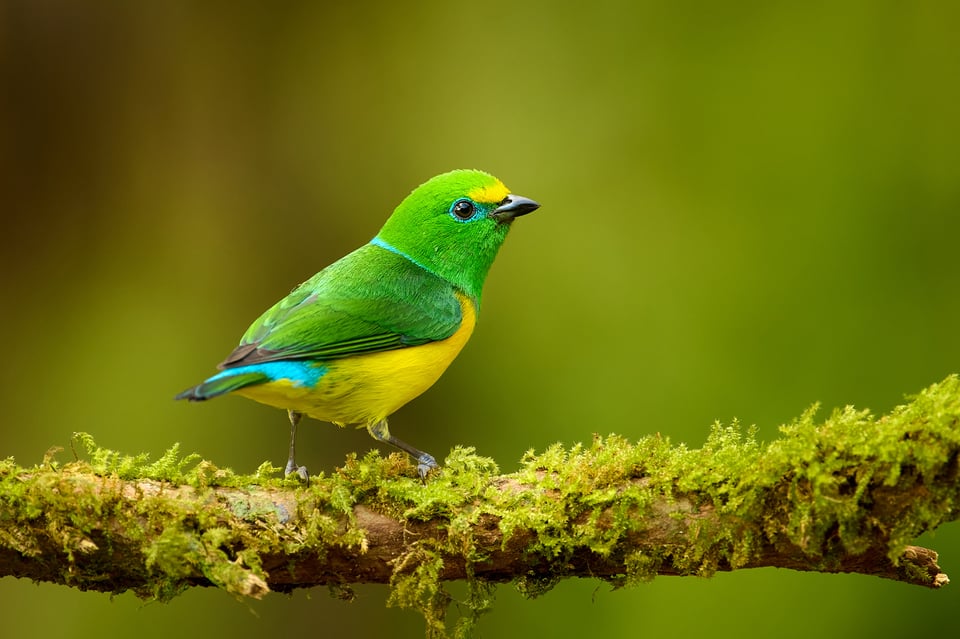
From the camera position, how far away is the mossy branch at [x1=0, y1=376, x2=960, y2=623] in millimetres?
2660

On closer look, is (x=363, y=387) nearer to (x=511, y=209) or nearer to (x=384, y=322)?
(x=384, y=322)

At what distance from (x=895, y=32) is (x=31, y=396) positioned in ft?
18.1

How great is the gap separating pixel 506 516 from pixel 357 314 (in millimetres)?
1078

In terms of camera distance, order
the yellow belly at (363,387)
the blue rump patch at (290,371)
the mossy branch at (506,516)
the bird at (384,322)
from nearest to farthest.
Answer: the mossy branch at (506,516) → the blue rump patch at (290,371) → the bird at (384,322) → the yellow belly at (363,387)

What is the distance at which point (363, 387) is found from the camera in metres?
3.70

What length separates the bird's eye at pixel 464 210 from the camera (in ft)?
14.3

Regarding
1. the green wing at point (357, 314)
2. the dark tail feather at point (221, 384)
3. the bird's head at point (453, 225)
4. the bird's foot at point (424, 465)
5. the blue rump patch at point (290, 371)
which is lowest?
the bird's foot at point (424, 465)

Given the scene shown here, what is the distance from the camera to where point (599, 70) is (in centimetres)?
642

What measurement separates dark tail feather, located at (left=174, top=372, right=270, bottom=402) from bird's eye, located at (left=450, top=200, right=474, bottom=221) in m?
1.29

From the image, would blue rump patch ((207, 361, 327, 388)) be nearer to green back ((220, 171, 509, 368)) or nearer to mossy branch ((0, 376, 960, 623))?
green back ((220, 171, 509, 368))

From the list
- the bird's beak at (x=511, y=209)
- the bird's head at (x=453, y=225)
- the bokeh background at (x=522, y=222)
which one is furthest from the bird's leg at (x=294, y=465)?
the bokeh background at (x=522, y=222)

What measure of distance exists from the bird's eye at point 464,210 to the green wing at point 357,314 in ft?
0.95

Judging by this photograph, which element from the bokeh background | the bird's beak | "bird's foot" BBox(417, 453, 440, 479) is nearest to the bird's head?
the bird's beak

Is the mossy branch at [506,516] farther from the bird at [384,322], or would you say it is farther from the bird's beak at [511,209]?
the bird's beak at [511,209]
